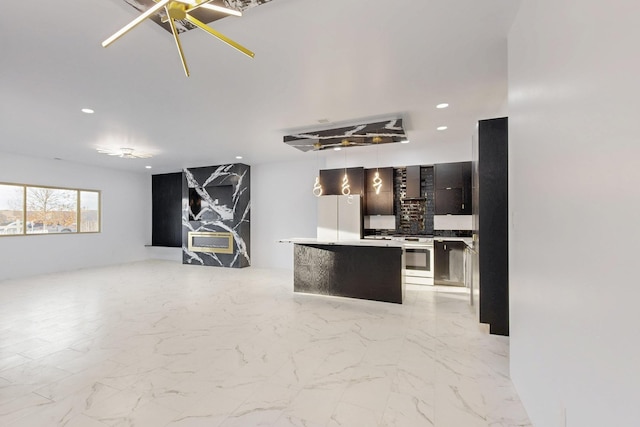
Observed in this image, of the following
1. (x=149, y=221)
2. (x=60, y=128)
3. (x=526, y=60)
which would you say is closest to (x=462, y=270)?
(x=526, y=60)

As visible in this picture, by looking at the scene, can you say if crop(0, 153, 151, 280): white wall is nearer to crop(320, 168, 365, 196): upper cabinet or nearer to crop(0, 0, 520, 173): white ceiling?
crop(0, 0, 520, 173): white ceiling

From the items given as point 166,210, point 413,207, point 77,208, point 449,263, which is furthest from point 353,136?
point 77,208

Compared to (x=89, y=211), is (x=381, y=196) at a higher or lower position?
higher

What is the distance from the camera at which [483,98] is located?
12.0 feet

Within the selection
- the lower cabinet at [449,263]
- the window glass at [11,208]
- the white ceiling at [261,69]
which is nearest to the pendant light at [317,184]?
the white ceiling at [261,69]

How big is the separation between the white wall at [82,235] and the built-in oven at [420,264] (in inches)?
329

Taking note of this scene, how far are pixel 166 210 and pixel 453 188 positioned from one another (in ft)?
27.5

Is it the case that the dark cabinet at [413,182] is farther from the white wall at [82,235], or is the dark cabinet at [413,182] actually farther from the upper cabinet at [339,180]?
the white wall at [82,235]

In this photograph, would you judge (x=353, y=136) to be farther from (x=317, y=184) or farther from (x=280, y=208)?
(x=280, y=208)

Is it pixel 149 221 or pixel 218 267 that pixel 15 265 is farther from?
pixel 218 267

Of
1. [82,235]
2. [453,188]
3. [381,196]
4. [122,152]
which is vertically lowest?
[82,235]

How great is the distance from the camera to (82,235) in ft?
26.0

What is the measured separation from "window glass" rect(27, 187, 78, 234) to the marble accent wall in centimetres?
272

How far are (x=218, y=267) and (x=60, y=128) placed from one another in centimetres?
461
